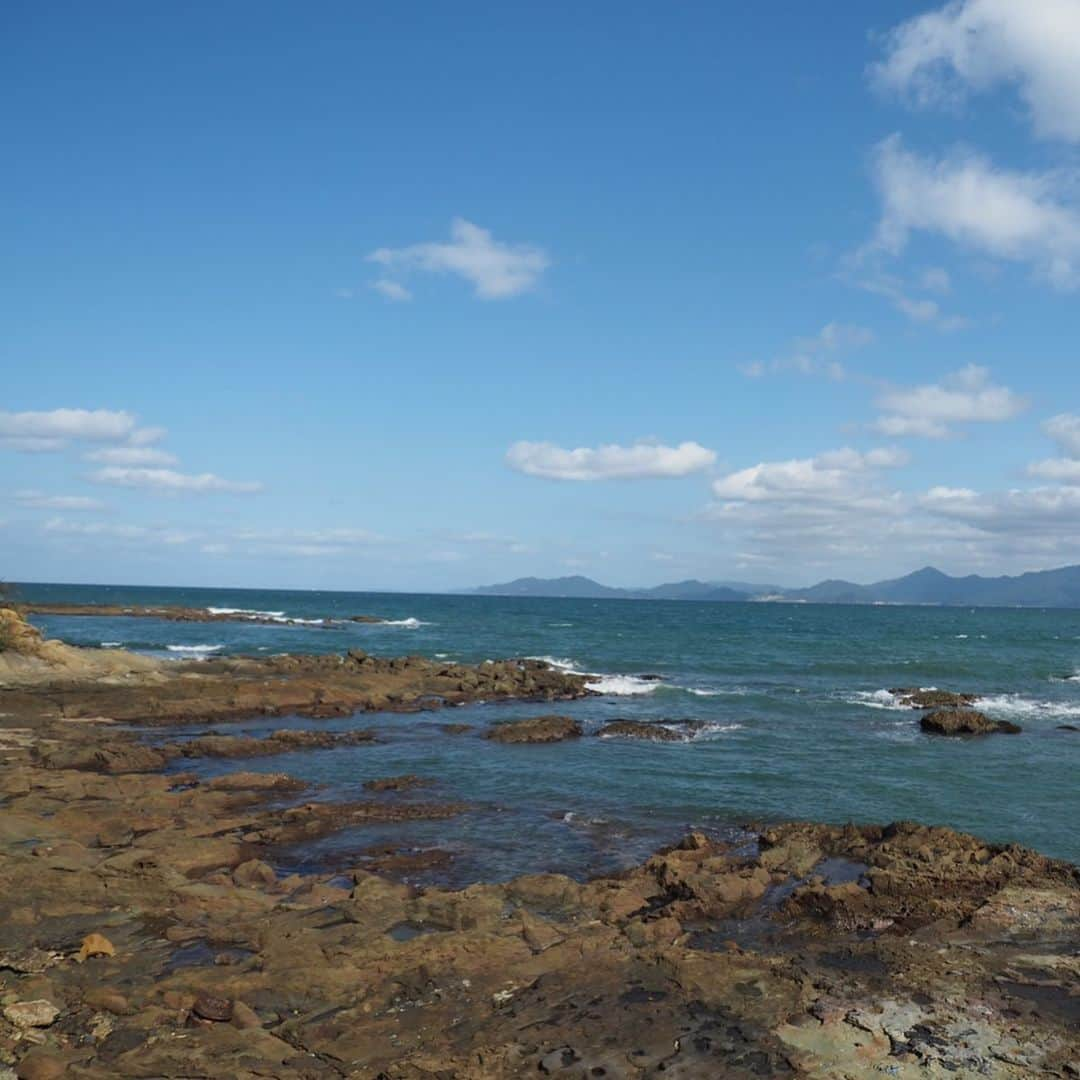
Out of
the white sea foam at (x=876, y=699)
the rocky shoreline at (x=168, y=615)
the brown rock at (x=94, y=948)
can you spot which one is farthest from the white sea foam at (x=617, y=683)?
the rocky shoreline at (x=168, y=615)

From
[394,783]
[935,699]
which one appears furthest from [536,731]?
[935,699]

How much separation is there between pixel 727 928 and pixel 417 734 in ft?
65.0

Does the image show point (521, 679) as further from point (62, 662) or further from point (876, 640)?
point (876, 640)

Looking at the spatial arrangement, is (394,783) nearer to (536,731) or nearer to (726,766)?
(536,731)

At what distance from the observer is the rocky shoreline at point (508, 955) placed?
9.26 m

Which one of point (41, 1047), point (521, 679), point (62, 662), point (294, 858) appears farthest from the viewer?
point (521, 679)

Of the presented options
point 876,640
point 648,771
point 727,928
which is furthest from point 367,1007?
point 876,640

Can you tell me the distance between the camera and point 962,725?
3409 cm

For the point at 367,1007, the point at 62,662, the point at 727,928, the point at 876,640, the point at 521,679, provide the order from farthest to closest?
1. the point at 876,640
2. the point at 521,679
3. the point at 62,662
4. the point at 727,928
5. the point at 367,1007

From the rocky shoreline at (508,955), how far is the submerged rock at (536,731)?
10.1m

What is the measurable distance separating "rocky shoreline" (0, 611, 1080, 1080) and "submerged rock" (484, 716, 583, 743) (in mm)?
10122

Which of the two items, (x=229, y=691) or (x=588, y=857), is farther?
(x=229, y=691)

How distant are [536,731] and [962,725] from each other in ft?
56.6

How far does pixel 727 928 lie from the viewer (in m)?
13.7
